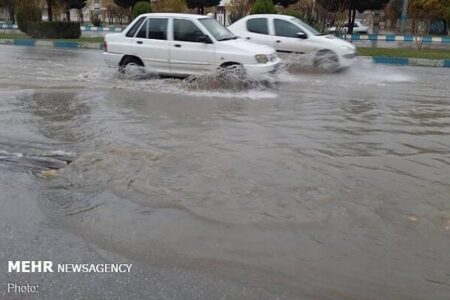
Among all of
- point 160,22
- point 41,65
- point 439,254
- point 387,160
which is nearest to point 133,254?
point 439,254

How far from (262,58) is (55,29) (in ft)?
59.4

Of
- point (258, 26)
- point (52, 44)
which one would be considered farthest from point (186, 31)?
point (52, 44)

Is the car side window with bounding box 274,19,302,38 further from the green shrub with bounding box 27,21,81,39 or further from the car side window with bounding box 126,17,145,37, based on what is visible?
the green shrub with bounding box 27,21,81,39

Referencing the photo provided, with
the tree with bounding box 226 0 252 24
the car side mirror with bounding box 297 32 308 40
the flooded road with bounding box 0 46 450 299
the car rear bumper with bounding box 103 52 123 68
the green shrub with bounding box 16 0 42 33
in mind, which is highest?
the tree with bounding box 226 0 252 24

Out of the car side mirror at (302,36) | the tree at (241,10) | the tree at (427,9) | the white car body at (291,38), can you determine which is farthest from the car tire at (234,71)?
the tree at (427,9)

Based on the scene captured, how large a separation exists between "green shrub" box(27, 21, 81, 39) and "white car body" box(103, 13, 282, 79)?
15.2m

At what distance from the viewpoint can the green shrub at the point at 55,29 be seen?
25.1m

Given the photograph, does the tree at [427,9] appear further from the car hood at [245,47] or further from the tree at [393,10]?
the car hood at [245,47]

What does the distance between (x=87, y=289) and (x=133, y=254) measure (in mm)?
497

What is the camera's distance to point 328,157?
5793 millimetres

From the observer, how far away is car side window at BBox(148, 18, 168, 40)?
10.8m

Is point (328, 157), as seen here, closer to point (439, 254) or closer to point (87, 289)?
point (439, 254)

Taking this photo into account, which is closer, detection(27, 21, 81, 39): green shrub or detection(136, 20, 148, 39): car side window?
detection(136, 20, 148, 39): car side window

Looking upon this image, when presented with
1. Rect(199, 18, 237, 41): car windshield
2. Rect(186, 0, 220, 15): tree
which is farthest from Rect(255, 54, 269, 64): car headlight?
Rect(186, 0, 220, 15): tree
